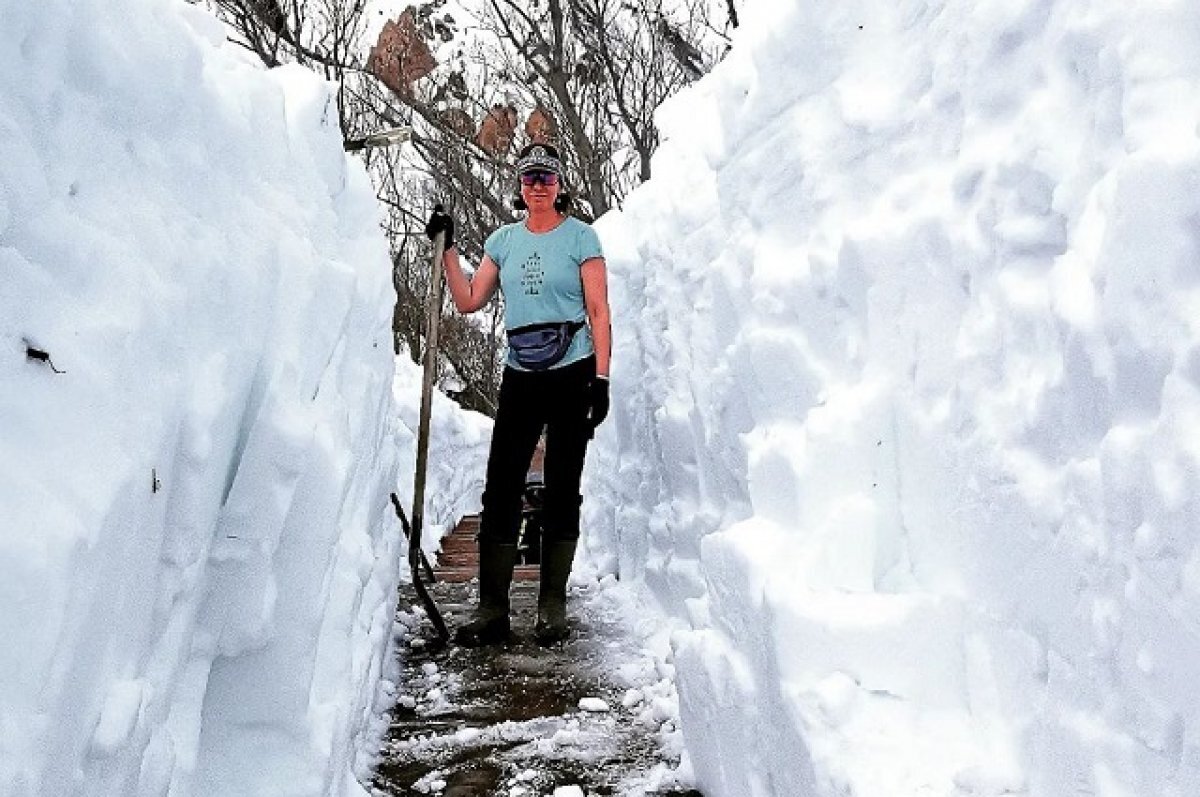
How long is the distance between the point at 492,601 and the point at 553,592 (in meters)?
0.23

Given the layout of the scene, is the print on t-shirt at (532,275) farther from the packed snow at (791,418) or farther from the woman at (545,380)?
the packed snow at (791,418)

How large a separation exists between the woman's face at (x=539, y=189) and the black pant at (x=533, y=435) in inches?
23.2

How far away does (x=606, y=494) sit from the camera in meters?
5.82

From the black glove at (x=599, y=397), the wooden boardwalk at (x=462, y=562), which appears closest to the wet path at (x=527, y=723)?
the wooden boardwalk at (x=462, y=562)

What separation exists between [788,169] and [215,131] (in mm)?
1441

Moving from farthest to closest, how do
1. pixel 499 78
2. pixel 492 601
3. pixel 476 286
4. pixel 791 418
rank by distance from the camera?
pixel 499 78 → pixel 476 286 → pixel 492 601 → pixel 791 418

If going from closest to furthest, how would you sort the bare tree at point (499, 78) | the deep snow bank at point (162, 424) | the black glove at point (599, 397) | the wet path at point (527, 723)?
the deep snow bank at point (162, 424)
the wet path at point (527, 723)
the black glove at point (599, 397)
the bare tree at point (499, 78)

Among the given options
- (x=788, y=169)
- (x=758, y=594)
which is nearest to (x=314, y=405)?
(x=758, y=594)

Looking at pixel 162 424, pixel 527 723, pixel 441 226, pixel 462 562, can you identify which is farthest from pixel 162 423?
pixel 462 562

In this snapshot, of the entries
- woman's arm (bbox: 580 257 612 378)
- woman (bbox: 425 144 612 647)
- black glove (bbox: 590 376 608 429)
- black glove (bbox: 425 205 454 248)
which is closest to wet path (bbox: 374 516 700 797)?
woman (bbox: 425 144 612 647)

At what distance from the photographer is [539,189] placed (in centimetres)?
353

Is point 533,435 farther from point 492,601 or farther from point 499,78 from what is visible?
point 499,78

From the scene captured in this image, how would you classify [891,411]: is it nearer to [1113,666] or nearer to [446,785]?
[1113,666]

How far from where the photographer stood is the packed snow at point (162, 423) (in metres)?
1.01
